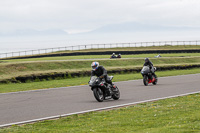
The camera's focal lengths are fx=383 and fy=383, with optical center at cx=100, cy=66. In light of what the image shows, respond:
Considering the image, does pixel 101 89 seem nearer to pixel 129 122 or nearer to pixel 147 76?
pixel 129 122

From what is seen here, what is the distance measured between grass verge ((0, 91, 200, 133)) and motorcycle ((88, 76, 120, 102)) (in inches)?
110

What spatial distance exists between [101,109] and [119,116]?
1923 mm

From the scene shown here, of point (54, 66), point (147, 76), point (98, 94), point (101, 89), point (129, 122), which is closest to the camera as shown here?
point (129, 122)

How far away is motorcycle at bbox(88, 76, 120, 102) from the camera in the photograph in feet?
45.1

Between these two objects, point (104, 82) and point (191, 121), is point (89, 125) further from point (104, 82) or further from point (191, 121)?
point (104, 82)

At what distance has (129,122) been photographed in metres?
8.76

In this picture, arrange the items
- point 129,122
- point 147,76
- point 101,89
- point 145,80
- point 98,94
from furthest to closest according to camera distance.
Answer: point 147,76
point 145,80
point 101,89
point 98,94
point 129,122

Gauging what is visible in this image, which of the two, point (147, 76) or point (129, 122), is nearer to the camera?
point (129, 122)

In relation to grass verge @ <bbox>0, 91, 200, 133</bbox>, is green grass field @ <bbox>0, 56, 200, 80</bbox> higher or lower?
higher

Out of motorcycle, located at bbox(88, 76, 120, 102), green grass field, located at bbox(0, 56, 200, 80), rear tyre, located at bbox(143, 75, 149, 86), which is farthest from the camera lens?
green grass field, located at bbox(0, 56, 200, 80)

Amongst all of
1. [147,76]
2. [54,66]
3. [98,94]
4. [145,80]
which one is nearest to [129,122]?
[98,94]

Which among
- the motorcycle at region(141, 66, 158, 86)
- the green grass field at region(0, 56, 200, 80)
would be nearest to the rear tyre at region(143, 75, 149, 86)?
the motorcycle at region(141, 66, 158, 86)

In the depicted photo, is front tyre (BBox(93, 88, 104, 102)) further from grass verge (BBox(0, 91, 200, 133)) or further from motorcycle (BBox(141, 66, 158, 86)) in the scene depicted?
motorcycle (BBox(141, 66, 158, 86))

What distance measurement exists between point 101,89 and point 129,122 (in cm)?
553
